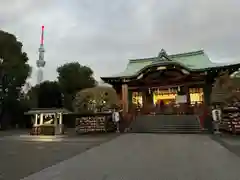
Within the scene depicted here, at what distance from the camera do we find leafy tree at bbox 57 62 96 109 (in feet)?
121

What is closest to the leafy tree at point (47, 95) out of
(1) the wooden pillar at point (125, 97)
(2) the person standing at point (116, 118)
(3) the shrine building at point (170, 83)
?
(3) the shrine building at point (170, 83)

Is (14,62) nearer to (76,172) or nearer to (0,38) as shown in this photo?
(0,38)

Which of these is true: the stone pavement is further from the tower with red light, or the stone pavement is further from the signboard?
the tower with red light

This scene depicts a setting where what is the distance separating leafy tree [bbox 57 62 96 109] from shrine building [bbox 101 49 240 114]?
10553mm

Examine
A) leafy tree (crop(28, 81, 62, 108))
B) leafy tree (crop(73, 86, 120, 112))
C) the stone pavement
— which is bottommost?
the stone pavement

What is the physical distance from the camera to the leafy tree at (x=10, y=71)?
29.5 metres

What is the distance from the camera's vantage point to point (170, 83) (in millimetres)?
26500

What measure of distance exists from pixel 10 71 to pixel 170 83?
1880 cm

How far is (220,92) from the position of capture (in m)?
18.6

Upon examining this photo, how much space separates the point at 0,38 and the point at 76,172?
28.0m

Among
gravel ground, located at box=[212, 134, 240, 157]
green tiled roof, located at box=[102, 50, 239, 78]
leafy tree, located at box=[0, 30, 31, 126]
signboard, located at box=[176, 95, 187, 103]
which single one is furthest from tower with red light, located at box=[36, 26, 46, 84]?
gravel ground, located at box=[212, 134, 240, 157]

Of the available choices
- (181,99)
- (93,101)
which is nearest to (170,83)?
(181,99)

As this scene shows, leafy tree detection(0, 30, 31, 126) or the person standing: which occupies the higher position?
leafy tree detection(0, 30, 31, 126)

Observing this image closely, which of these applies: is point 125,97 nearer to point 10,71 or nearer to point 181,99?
point 181,99
